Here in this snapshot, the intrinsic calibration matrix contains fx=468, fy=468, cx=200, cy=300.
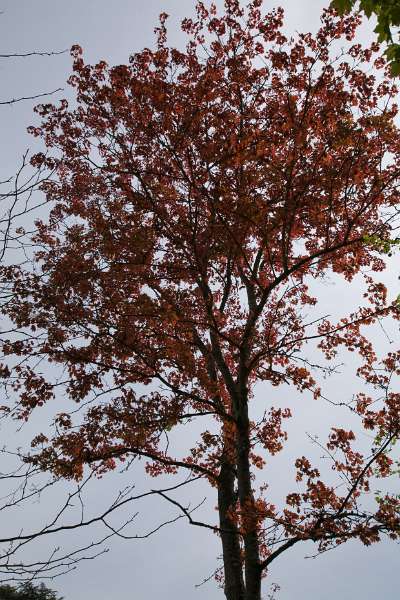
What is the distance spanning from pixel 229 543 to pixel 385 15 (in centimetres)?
882

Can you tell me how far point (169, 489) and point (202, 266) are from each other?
19.7 ft

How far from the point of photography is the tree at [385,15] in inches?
132

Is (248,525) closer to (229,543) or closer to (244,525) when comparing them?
(244,525)

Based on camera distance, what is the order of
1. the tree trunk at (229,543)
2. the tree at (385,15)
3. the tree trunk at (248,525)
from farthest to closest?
the tree trunk at (229,543)
the tree trunk at (248,525)
the tree at (385,15)

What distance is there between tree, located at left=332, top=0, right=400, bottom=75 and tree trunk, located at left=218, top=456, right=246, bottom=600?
709 cm

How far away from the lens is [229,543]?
9.02 meters

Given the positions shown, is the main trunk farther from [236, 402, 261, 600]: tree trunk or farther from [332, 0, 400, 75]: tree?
[332, 0, 400, 75]: tree

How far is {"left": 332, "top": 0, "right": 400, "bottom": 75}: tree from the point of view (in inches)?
132

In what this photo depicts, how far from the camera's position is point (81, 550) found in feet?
8.18

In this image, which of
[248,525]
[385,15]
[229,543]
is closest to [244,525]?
[248,525]

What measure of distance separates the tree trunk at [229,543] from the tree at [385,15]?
7091 mm

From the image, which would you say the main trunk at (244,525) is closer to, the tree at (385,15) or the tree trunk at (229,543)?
the tree trunk at (229,543)

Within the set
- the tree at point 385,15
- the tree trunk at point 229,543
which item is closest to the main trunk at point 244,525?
the tree trunk at point 229,543

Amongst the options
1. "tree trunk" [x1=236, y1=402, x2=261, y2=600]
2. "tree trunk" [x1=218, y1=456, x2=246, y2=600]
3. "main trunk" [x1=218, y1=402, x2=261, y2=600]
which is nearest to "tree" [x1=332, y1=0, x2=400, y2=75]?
"main trunk" [x1=218, y1=402, x2=261, y2=600]
